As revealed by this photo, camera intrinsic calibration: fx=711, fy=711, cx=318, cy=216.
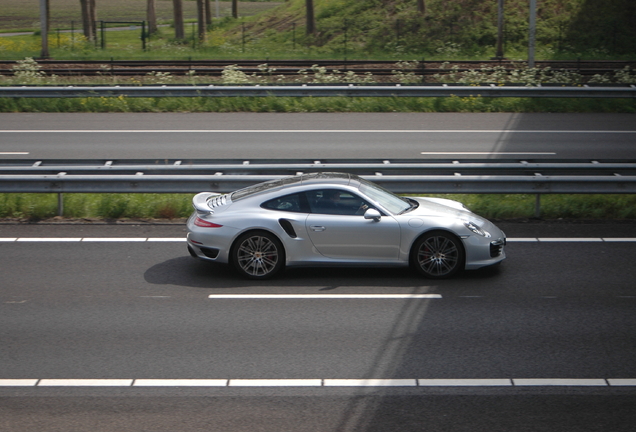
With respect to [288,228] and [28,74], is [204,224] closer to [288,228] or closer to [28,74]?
[288,228]

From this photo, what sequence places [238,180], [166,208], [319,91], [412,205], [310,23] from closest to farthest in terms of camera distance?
[412,205] < [238,180] < [166,208] < [319,91] < [310,23]

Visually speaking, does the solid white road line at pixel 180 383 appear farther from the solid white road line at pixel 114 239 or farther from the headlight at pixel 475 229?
the solid white road line at pixel 114 239

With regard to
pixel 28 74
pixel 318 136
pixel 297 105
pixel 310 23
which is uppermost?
pixel 310 23

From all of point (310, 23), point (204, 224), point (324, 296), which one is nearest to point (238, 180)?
point (204, 224)

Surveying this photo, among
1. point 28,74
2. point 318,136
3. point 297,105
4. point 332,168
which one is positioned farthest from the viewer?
point 28,74

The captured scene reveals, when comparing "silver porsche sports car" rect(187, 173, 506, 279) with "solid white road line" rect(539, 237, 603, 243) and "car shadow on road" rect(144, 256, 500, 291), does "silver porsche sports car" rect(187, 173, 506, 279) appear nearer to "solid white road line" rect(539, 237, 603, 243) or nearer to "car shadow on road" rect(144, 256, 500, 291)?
"car shadow on road" rect(144, 256, 500, 291)

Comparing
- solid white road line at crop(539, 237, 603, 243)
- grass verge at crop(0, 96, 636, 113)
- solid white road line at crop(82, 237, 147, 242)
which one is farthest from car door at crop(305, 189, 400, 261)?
grass verge at crop(0, 96, 636, 113)

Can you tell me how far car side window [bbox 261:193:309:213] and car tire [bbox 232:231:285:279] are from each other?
1.19 feet

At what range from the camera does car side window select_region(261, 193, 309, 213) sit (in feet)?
28.7

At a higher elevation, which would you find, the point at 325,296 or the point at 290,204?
the point at 290,204

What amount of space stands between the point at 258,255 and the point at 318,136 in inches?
361

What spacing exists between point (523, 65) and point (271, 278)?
23357 mm

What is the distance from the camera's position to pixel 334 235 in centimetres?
857

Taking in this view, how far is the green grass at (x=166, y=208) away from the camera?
11.6 metres
